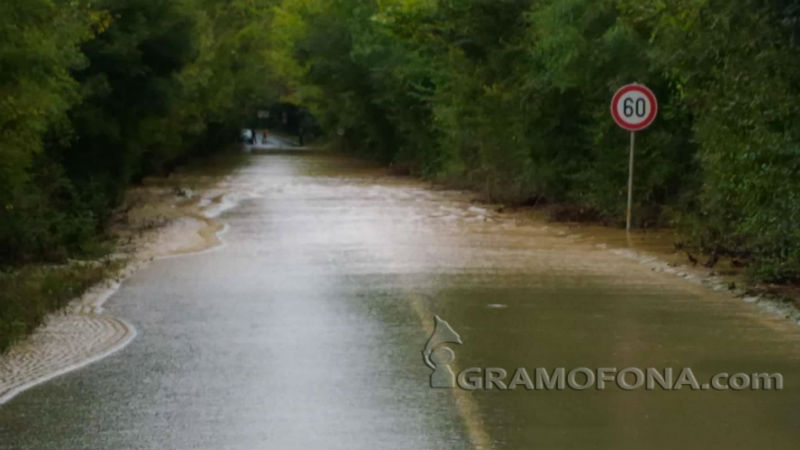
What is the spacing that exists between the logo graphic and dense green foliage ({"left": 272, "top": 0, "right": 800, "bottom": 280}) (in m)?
4.21

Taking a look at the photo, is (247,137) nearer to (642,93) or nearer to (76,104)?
(76,104)

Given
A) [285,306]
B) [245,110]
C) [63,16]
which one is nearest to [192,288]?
[285,306]

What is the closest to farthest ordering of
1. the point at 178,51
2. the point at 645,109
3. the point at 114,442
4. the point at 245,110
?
1. the point at 114,442
2. the point at 645,109
3. the point at 178,51
4. the point at 245,110

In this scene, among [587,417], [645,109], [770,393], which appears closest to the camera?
A: [587,417]

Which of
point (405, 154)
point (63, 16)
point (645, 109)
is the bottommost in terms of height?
point (405, 154)

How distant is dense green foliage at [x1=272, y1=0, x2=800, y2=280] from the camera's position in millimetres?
14734

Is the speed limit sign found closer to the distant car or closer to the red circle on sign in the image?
the red circle on sign

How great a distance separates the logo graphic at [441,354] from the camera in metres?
10.0

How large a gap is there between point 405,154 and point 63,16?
38.0m

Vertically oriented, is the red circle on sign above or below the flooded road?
above

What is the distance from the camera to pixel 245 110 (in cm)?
9075

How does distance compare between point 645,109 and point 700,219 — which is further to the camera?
point 645,109

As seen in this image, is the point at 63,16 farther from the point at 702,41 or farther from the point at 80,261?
the point at 702,41

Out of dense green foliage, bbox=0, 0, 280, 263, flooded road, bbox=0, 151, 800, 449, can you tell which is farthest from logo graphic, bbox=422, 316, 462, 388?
dense green foliage, bbox=0, 0, 280, 263
